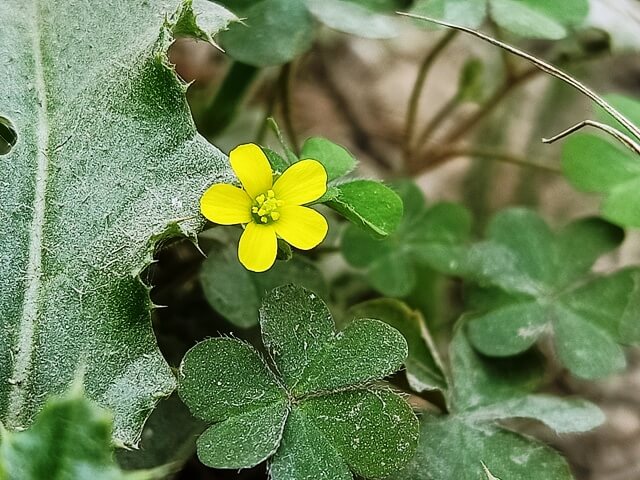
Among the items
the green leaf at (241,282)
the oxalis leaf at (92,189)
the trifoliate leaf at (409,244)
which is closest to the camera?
the oxalis leaf at (92,189)

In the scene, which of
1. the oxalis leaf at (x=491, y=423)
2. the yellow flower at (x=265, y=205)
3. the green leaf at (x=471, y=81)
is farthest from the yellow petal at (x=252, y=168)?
the green leaf at (x=471, y=81)

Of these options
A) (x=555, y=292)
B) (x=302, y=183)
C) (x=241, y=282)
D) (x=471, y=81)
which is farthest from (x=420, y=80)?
(x=302, y=183)

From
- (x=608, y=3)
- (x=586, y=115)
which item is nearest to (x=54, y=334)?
(x=608, y=3)

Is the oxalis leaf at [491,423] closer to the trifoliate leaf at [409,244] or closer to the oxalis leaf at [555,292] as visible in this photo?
the oxalis leaf at [555,292]

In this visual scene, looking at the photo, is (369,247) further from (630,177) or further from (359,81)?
(359,81)

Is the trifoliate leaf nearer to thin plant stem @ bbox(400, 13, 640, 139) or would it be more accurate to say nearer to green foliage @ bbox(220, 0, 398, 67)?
green foliage @ bbox(220, 0, 398, 67)

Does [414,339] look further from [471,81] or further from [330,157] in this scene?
[471,81]
